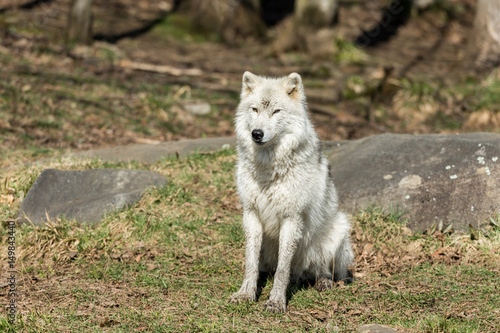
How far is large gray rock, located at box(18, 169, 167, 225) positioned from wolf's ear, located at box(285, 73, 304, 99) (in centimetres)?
303

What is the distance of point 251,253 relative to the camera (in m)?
5.79

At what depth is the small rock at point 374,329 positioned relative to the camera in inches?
193

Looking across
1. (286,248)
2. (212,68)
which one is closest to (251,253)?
(286,248)

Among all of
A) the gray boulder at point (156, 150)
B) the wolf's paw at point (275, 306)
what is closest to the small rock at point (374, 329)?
the wolf's paw at point (275, 306)

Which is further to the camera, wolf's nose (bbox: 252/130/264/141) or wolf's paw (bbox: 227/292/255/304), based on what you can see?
wolf's paw (bbox: 227/292/255/304)

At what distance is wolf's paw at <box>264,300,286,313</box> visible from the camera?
5477 millimetres

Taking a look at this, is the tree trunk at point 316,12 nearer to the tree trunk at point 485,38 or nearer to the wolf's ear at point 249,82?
the tree trunk at point 485,38

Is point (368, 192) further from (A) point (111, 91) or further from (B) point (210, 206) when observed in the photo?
(A) point (111, 91)

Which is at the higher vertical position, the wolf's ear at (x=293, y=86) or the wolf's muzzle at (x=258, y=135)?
the wolf's ear at (x=293, y=86)

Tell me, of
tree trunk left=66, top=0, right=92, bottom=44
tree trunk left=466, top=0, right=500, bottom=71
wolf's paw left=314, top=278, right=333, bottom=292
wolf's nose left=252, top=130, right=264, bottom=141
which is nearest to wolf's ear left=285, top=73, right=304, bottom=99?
wolf's nose left=252, top=130, right=264, bottom=141

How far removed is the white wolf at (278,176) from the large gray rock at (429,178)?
1.95 metres

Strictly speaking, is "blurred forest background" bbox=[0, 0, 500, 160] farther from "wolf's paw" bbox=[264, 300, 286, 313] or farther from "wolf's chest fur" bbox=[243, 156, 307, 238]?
"wolf's paw" bbox=[264, 300, 286, 313]

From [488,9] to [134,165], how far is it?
465 inches

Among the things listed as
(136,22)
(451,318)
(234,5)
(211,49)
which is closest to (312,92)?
(211,49)
